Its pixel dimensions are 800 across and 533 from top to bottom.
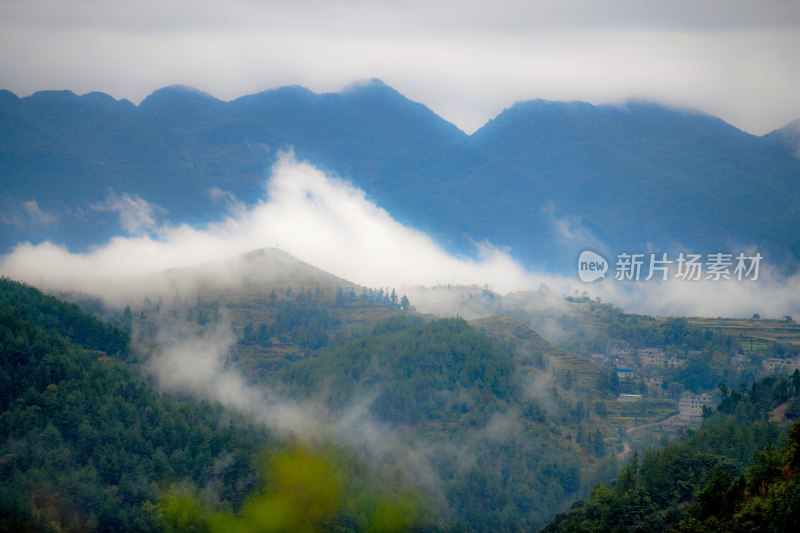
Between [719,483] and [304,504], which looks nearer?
[719,483]

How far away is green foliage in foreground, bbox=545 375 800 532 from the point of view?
48.8 meters

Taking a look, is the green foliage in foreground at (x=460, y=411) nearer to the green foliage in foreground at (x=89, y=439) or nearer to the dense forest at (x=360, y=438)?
the dense forest at (x=360, y=438)

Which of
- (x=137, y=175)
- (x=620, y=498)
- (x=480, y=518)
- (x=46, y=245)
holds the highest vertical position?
(x=137, y=175)

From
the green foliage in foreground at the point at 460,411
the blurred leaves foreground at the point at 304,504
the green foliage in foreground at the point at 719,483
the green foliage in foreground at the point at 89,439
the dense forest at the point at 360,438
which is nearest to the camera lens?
the green foliage in foreground at the point at 719,483

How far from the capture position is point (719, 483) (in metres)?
53.8

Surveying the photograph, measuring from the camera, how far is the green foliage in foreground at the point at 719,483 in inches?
1919

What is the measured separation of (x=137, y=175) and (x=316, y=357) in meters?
79.9

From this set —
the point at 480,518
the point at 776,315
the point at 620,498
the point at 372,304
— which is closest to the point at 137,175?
the point at 372,304

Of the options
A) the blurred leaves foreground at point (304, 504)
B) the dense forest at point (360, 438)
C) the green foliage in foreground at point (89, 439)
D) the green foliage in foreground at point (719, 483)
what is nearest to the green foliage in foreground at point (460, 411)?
the dense forest at point (360, 438)

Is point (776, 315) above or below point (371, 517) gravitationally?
above

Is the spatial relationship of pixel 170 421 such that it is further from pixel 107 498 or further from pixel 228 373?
pixel 228 373

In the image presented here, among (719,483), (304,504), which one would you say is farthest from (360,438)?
(719,483)

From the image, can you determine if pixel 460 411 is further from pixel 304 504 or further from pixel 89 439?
pixel 304 504

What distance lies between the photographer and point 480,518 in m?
95.1
